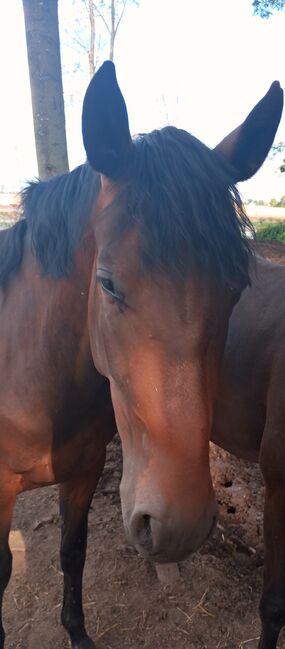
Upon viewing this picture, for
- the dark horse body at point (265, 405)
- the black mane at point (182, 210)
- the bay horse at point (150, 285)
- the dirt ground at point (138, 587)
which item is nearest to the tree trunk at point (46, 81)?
the dark horse body at point (265, 405)

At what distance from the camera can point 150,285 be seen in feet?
4.39

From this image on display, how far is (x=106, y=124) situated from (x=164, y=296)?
0.58 metres

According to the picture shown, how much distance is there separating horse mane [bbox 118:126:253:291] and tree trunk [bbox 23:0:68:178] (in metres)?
3.08

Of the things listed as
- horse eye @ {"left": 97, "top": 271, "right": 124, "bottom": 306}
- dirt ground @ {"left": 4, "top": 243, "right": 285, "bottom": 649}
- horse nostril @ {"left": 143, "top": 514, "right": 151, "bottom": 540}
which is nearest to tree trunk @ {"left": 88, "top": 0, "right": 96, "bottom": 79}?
dirt ground @ {"left": 4, "top": 243, "right": 285, "bottom": 649}

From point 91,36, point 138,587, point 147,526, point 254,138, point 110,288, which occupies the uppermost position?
point 91,36

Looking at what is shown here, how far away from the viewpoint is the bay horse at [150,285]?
1295 mm

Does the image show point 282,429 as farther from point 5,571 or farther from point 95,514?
point 95,514

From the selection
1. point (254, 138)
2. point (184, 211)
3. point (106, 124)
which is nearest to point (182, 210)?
point (184, 211)

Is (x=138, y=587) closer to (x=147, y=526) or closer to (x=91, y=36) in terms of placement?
(x=147, y=526)

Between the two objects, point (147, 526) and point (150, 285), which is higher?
point (150, 285)

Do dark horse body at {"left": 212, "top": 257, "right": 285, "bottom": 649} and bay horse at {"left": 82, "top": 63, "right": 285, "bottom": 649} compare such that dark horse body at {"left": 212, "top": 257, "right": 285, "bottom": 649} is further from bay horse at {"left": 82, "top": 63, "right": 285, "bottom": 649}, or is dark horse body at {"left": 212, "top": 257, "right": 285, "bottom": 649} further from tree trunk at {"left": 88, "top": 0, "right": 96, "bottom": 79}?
tree trunk at {"left": 88, "top": 0, "right": 96, "bottom": 79}

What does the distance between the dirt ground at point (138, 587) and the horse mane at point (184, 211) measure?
230 centimetres

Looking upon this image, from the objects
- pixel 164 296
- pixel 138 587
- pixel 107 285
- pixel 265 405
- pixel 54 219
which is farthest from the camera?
pixel 138 587

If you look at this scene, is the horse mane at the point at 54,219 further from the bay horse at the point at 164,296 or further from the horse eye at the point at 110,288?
the horse eye at the point at 110,288
